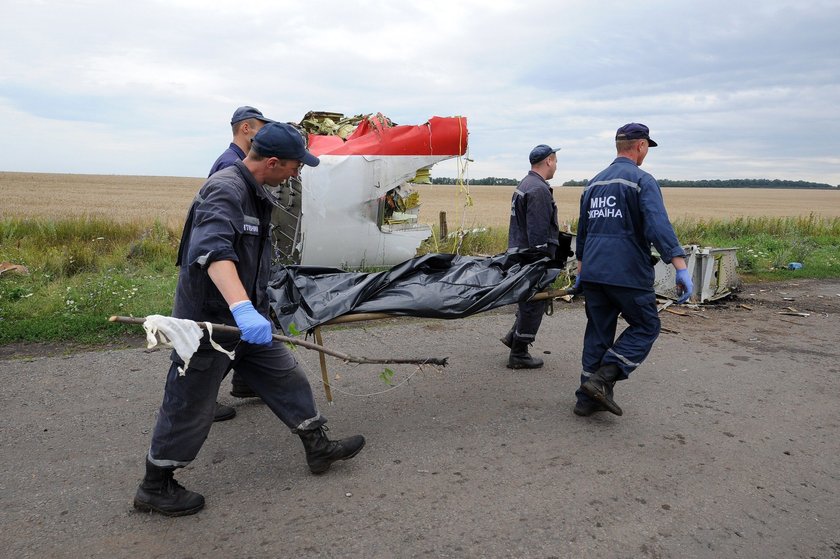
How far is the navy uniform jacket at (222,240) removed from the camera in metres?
2.77

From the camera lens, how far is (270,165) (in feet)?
10.0

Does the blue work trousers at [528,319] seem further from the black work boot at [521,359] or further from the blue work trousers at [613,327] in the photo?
the blue work trousers at [613,327]

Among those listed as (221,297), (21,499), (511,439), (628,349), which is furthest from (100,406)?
(628,349)

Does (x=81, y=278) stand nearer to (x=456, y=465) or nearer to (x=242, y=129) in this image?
(x=242, y=129)

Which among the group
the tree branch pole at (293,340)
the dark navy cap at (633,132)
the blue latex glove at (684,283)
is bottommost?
the tree branch pole at (293,340)

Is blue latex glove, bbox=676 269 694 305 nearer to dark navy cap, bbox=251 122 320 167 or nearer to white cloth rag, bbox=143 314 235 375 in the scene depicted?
dark navy cap, bbox=251 122 320 167

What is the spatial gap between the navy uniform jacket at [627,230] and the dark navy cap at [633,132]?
17 centimetres

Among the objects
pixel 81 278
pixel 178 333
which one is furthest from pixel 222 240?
pixel 81 278

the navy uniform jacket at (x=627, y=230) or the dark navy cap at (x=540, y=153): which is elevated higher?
the dark navy cap at (x=540, y=153)

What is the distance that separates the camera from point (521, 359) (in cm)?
522

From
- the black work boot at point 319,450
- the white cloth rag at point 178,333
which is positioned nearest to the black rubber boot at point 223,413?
the black work boot at point 319,450

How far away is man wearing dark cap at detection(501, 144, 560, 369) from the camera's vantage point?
5109 mm

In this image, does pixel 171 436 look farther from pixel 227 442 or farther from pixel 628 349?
pixel 628 349

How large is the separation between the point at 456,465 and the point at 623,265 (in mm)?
1732
